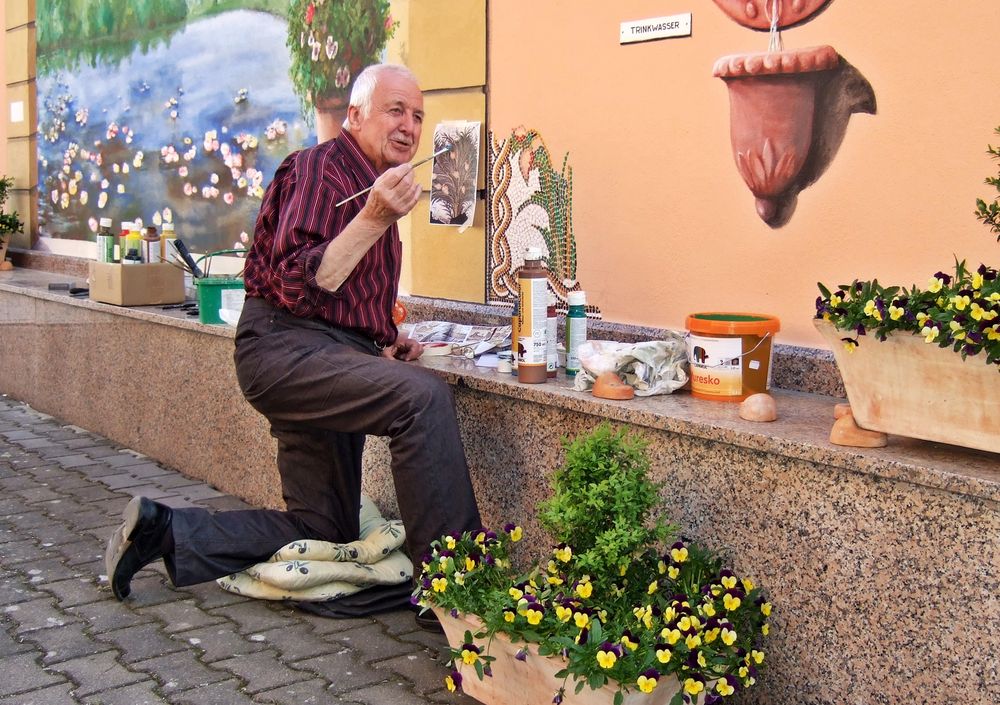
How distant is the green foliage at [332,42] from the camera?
518 cm

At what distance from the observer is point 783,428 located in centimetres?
295

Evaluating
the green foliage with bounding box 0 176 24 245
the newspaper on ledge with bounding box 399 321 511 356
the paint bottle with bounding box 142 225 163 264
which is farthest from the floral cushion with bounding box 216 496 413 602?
the green foliage with bounding box 0 176 24 245

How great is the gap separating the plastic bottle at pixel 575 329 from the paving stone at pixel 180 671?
1.41m

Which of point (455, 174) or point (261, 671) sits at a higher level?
point (455, 174)

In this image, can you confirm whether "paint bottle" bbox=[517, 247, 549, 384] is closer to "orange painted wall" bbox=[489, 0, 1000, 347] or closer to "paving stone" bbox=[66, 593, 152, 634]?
"orange painted wall" bbox=[489, 0, 1000, 347]

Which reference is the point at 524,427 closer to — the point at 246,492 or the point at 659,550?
the point at 659,550

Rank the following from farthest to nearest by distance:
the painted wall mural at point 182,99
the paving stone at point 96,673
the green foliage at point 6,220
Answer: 1. the green foliage at point 6,220
2. the painted wall mural at point 182,99
3. the paving stone at point 96,673

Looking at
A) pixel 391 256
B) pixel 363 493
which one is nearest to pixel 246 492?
pixel 363 493

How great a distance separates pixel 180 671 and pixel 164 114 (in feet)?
15.4

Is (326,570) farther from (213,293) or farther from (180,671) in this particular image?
Answer: (213,293)

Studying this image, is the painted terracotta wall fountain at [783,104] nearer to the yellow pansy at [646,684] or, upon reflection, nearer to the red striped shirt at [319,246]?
the red striped shirt at [319,246]

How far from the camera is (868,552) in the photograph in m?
2.64

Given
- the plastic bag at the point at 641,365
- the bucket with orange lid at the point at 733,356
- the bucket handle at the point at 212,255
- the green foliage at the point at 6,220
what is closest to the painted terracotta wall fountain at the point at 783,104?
the bucket with orange lid at the point at 733,356

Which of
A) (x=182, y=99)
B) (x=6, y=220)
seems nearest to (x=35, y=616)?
(x=182, y=99)
